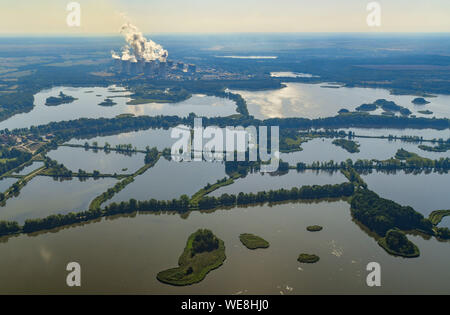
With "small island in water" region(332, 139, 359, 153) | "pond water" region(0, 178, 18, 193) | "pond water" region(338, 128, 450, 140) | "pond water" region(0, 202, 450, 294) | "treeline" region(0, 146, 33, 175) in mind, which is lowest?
"pond water" region(0, 202, 450, 294)

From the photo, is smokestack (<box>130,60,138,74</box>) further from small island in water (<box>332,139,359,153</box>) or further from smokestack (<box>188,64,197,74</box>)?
small island in water (<box>332,139,359,153</box>)

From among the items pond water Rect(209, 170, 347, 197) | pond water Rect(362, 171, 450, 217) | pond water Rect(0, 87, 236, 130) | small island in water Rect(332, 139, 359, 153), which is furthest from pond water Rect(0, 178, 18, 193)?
small island in water Rect(332, 139, 359, 153)

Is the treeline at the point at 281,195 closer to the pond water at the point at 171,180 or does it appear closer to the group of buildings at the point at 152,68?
the pond water at the point at 171,180

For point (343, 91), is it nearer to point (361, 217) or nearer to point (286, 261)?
point (361, 217)

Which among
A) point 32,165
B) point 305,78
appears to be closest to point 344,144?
point 32,165

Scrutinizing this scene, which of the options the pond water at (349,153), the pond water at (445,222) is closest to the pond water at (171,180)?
the pond water at (349,153)

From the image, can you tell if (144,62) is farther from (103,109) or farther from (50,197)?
(50,197)
